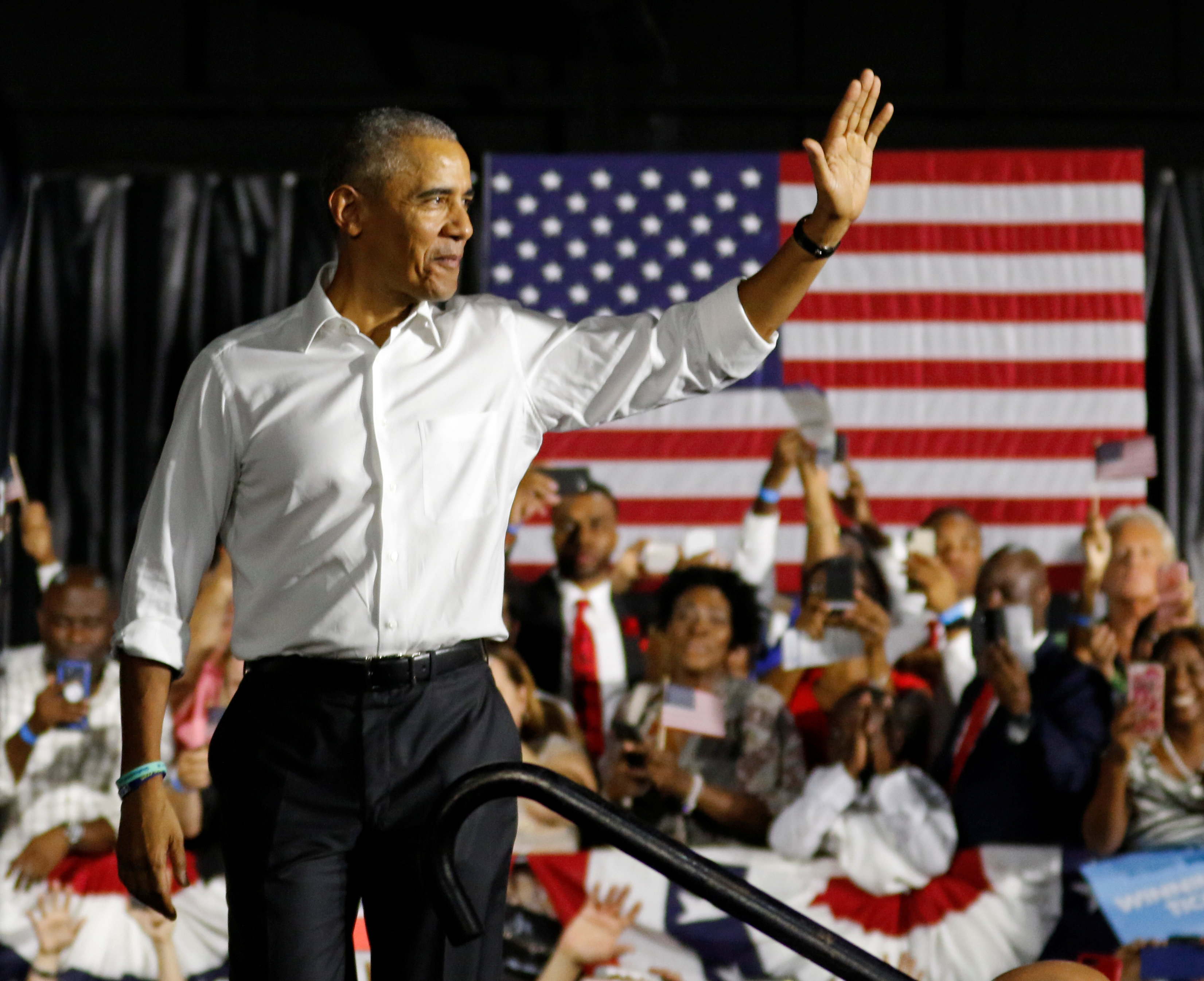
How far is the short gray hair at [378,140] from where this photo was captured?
1.53 metres

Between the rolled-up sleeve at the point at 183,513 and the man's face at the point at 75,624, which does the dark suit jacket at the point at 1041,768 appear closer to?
the man's face at the point at 75,624

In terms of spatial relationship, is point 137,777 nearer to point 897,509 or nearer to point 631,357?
point 631,357

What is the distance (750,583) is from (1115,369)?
4.21 feet

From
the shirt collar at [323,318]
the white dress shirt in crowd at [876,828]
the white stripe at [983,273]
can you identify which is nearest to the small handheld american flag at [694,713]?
the white dress shirt in crowd at [876,828]

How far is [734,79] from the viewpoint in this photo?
480 centimetres

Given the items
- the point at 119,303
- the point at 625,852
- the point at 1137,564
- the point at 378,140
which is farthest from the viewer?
the point at 119,303

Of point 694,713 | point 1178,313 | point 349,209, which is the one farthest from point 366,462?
point 1178,313

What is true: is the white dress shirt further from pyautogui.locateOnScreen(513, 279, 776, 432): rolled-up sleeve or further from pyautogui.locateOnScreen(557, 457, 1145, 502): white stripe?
pyautogui.locateOnScreen(557, 457, 1145, 502): white stripe

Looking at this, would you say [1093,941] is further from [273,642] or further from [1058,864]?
[273,642]

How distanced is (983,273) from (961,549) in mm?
861

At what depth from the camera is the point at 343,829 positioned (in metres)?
1.42

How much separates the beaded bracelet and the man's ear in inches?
24.6

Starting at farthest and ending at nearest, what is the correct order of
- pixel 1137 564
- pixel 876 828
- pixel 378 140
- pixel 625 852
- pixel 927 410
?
pixel 927 410 < pixel 1137 564 < pixel 876 828 < pixel 378 140 < pixel 625 852

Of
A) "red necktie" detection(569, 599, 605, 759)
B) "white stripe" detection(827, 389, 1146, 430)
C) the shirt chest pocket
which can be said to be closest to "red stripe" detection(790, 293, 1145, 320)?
"white stripe" detection(827, 389, 1146, 430)
